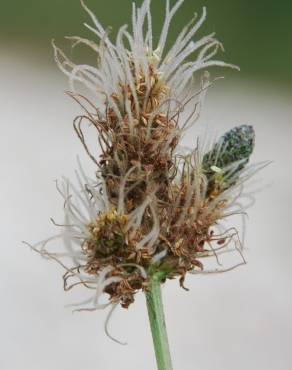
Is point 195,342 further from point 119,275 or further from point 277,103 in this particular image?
point 119,275

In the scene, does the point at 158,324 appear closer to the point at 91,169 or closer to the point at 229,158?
the point at 229,158

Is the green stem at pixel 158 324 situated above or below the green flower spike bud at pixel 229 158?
below

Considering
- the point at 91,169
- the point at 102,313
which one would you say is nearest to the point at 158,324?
the point at 102,313

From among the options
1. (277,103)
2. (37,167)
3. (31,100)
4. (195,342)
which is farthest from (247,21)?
(195,342)

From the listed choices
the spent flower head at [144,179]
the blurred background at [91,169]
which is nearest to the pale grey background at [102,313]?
the blurred background at [91,169]

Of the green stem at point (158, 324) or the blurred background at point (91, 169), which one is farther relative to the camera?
the blurred background at point (91, 169)

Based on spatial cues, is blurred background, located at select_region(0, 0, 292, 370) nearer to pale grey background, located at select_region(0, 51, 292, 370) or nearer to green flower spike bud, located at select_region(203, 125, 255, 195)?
pale grey background, located at select_region(0, 51, 292, 370)

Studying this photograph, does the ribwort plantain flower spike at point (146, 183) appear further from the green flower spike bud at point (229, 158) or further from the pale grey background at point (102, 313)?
the pale grey background at point (102, 313)
